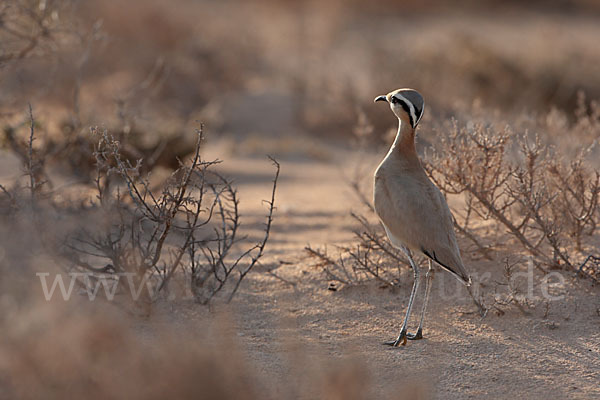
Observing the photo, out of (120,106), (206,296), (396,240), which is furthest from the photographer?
(120,106)

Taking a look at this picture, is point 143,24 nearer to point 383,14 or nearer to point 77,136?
point 77,136

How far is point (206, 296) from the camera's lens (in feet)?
14.8

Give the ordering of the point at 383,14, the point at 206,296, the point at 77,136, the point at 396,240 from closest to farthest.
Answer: the point at 396,240 < the point at 206,296 < the point at 77,136 < the point at 383,14

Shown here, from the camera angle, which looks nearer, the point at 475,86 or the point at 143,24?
the point at 475,86

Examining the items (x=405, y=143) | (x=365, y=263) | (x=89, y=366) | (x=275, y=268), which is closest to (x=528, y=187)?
(x=405, y=143)

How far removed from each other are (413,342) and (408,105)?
1446mm

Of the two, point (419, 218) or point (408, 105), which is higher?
point (408, 105)

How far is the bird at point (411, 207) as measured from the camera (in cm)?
397

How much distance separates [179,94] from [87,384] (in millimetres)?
10643

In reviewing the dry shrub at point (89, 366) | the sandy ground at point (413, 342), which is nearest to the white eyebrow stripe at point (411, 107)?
the sandy ground at point (413, 342)

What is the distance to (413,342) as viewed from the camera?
404 cm

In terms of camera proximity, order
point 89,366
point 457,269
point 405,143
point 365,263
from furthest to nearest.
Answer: point 365,263, point 405,143, point 457,269, point 89,366

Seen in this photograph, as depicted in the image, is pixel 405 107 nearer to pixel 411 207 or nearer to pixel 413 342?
pixel 411 207

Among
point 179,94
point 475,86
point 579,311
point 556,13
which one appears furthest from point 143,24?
point 556,13
